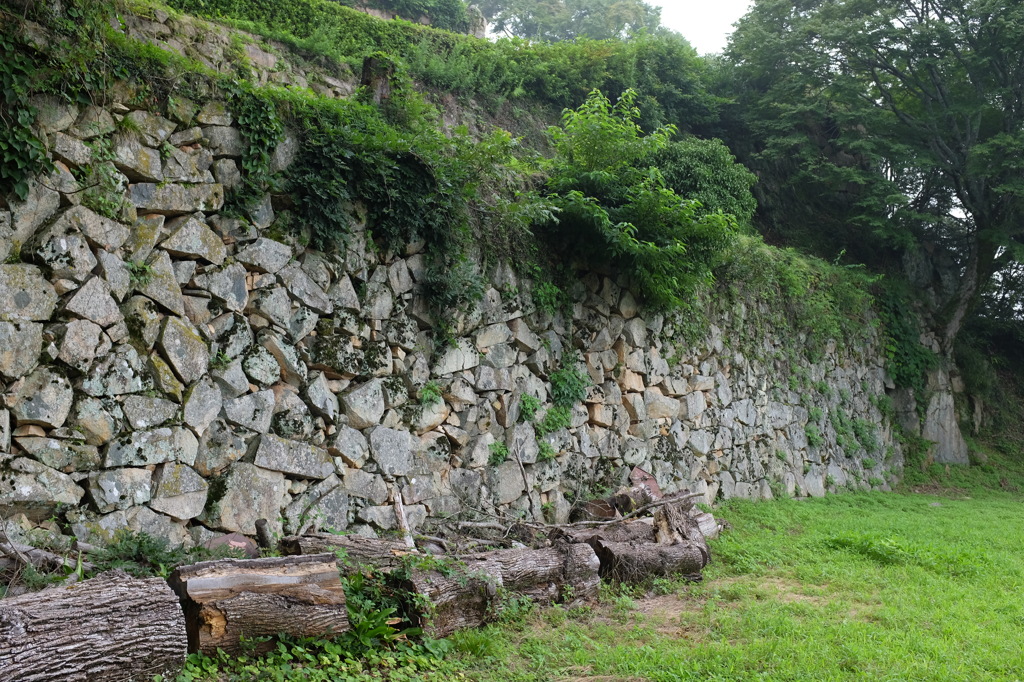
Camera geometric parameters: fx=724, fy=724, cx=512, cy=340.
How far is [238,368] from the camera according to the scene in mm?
5188

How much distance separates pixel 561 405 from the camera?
7.66m

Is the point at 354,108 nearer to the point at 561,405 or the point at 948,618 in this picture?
the point at 561,405

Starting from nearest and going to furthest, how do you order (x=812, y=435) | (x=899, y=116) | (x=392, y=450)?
(x=392, y=450)
(x=812, y=435)
(x=899, y=116)

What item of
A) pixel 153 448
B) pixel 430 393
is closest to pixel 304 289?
pixel 430 393

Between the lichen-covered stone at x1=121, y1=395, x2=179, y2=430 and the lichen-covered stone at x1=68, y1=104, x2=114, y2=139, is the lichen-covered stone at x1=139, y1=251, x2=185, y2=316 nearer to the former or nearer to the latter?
A: the lichen-covered stone at x1=121, y1=395, x2=179, y2=430

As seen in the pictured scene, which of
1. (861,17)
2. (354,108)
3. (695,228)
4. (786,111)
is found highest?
(861,17)

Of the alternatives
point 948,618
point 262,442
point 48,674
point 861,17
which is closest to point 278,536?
point 262,442

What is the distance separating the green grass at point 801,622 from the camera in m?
4.09

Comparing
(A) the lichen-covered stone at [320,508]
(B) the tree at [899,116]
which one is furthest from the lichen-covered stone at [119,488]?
(B) the tree at [899,116]

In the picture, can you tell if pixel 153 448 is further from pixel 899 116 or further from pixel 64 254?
pixel 899 116

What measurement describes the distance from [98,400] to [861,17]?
14.9 meters

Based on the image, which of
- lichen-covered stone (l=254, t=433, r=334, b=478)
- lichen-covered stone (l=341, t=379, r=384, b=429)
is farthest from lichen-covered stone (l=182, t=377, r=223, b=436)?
lichen-covered stone (l=341, t=379, r=384, b=429)

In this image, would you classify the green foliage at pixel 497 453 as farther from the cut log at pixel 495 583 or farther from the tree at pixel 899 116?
the tree at pixel 899 116

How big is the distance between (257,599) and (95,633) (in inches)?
30.3
